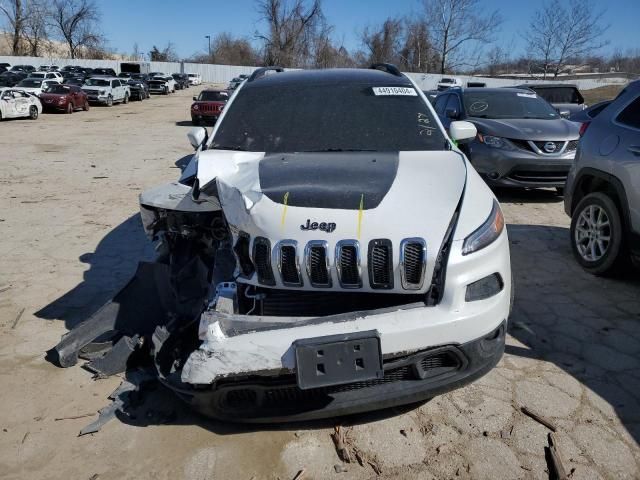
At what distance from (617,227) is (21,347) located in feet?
15.5

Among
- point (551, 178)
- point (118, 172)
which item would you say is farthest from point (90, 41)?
point (551, 178)

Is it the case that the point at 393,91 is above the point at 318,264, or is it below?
above

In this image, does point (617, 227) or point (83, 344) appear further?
point (617, 227)

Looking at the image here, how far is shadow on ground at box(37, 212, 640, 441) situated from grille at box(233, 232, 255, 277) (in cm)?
84

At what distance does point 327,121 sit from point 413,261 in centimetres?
168

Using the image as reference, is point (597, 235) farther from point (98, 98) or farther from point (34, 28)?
point (34, 28)

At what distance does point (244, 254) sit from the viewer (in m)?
2.59

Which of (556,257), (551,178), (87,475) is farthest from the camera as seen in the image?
(551,178)

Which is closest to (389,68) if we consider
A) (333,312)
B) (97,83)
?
(333,312)

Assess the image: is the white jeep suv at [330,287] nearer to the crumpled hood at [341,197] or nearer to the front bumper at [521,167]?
the crumpled hood at [341,197]

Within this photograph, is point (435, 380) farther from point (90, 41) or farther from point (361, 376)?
point (90, 41)

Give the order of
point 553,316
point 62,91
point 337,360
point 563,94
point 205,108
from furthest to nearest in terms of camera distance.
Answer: point 62,91 < point 205,108 < point 563,94 < point 553,316 < point 337,360

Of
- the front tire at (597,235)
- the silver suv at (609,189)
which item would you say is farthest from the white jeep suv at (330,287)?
the front tire at (597,235)

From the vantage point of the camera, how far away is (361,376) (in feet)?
7.21
